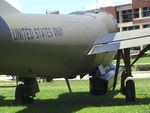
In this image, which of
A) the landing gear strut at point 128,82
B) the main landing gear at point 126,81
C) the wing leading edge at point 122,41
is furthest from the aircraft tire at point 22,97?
the landing gear strut at point 128,82

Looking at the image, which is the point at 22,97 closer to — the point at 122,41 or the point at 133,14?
the point at 122,41

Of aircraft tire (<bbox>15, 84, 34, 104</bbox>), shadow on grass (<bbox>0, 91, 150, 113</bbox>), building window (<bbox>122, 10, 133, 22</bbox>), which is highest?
aircraft tire (<bbox>15, 84, 34, 104</bbox>)

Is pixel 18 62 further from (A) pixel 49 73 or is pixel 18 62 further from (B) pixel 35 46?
(A) pixel 49 73

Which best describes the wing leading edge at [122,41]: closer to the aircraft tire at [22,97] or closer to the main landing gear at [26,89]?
the main landing gear at [26,89]

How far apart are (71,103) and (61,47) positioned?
8.86ft

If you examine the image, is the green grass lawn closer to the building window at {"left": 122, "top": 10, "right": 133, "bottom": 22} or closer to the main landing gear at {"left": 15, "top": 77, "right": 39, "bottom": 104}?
the main landing gear at {"left": 15, "top": 77, "right": 39, "bottom": 104}

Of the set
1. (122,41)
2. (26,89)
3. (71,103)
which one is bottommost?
(71,103)

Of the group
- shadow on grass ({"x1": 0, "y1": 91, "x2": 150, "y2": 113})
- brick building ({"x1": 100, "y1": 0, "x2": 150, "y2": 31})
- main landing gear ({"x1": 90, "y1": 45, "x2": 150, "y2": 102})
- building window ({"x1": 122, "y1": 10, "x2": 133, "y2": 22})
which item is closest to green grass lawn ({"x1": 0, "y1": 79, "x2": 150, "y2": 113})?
shadow on grass ({"x1": 0, "y1": 91, "x2": 150, "y2": 113})

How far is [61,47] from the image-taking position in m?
14.5

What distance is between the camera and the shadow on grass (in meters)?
14.8

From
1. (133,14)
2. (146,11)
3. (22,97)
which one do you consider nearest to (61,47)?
(22,97)

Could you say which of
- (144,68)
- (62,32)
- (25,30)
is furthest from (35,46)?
(144,68)

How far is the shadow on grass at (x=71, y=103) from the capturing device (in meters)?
14.8

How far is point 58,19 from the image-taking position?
15016 millimetres
